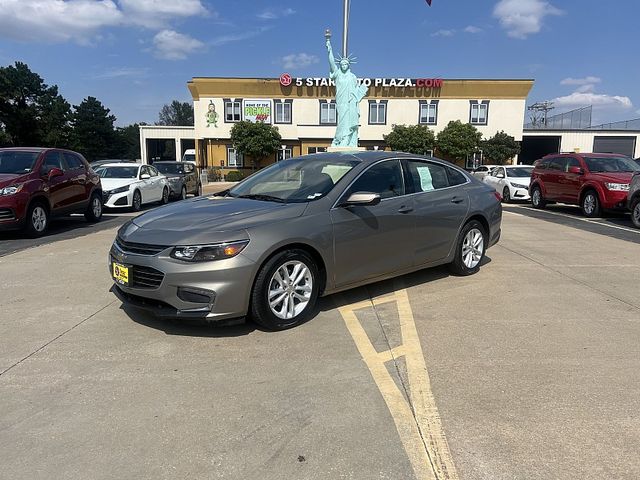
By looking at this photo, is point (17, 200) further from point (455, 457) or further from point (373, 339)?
point (455, 457)

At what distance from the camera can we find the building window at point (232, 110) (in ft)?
146

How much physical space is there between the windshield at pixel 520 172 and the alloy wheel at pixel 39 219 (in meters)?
16.2

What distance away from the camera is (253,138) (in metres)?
41.8

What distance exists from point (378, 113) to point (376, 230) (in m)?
41.1

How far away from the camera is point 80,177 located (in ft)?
36.7

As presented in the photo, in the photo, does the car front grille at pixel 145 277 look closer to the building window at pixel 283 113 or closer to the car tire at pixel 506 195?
the car tire at pixel 506 195

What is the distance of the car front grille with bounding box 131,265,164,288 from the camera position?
4.09 m

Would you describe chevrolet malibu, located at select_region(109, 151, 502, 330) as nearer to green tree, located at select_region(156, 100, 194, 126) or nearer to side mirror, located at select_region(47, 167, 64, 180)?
side mirror, located at select_region(47, 167, 64, 180)

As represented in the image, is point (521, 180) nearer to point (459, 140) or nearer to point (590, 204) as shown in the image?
point (590, 204)

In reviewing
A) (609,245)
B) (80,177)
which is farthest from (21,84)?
(609,245)

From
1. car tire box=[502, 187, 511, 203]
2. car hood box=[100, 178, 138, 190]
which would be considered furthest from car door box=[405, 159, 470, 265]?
car tire box=[502, 187, 511, 203]

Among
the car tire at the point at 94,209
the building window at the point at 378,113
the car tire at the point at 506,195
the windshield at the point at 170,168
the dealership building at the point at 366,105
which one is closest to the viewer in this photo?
the car tire at the point at 94,209

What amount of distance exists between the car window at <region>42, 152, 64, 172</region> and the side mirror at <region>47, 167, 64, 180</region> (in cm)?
6

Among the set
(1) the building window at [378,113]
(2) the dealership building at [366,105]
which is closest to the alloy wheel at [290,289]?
(2) the dealership building at [366,105]
